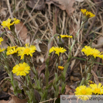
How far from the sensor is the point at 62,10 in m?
1.98

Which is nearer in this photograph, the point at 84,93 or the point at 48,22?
the point at 84,93

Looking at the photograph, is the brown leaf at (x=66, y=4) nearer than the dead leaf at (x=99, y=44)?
No

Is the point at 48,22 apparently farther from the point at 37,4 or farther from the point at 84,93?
the point at 84,93

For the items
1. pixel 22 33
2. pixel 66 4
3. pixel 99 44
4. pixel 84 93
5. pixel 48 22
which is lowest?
pixel 84 93

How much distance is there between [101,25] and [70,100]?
123cm

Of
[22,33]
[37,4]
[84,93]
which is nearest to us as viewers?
[84,93]

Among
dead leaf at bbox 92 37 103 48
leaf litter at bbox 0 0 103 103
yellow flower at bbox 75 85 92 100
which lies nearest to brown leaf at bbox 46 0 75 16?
leaf litter at bbox 0 0 103 103

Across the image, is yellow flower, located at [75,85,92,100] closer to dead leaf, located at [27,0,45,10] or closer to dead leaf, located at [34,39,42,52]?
dead leaf, located at [34,39,42,52]

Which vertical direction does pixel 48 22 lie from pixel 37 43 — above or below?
above

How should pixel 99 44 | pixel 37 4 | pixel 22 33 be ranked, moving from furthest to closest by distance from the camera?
1. pixel 37 4
2. pixel 22 33
3. pixel 99 44

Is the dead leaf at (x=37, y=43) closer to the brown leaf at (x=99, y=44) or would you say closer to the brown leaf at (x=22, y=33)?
the brown leaf at (x=22, y=33)

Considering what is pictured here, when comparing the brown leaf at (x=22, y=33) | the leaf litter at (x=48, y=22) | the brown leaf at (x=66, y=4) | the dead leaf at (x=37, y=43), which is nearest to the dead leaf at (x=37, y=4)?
the leaf litter at (x=48, y=22)

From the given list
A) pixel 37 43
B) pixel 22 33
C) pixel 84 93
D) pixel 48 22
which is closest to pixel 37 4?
pixel 48 22

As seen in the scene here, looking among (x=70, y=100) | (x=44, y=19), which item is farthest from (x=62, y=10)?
(x=70, y=100)
